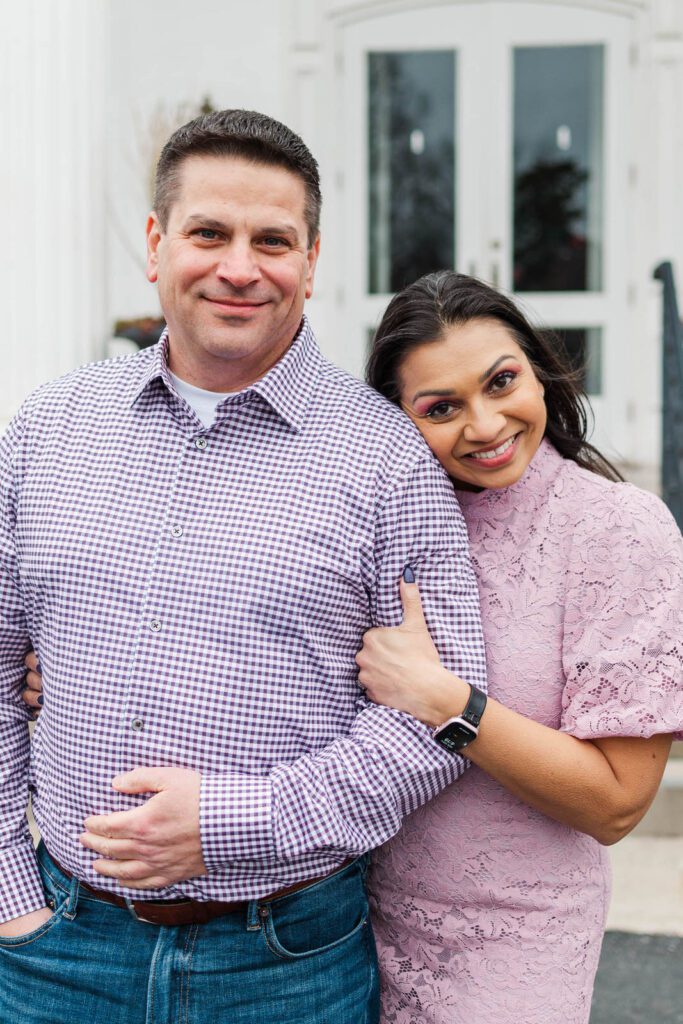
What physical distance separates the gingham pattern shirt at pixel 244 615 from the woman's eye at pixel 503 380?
14 cm

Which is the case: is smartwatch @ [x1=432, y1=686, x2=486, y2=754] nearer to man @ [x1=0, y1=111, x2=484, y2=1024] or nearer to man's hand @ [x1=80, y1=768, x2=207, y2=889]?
man @ [x1=0, y1=111, x2=484, y2=1024]

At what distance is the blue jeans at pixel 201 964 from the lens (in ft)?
4.94

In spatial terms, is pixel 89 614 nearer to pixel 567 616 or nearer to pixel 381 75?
pixel 567 616

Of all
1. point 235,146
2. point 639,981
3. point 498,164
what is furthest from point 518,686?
point 498,164

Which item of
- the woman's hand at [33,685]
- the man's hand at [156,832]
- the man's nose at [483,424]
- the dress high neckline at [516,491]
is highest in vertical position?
the man's nose at [483,424]

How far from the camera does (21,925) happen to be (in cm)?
160

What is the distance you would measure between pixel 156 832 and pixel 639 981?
1.87 m

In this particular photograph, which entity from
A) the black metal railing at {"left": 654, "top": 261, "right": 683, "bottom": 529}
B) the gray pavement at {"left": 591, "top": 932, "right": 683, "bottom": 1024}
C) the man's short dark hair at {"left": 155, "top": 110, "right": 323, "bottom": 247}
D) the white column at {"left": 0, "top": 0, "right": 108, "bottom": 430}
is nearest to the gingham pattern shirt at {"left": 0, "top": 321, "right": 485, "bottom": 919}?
the man's short dark hair at {"left": 155, "top": 110, "right": 323, "bottom": 247}

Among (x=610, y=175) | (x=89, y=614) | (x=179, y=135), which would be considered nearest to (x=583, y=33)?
(x=610, y=175)

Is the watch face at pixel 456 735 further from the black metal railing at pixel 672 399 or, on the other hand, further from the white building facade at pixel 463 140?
the white building facade at pixel 463 140

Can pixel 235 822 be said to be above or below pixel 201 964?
above

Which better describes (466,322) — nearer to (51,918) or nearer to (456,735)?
(456,735)

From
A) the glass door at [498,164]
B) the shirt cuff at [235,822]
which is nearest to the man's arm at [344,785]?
the shirt cuff at [235,822]

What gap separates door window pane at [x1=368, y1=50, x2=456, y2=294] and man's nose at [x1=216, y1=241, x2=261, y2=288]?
4967mm
